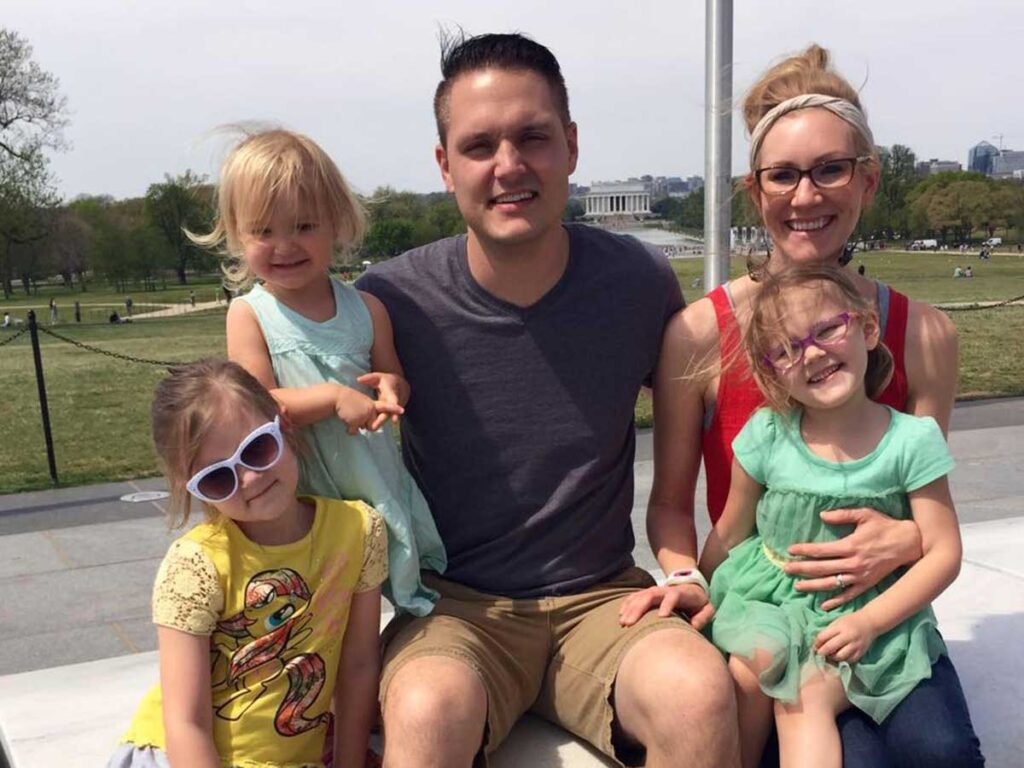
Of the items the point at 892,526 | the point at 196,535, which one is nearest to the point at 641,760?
the point at 892,526

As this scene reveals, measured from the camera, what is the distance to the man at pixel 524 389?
2.77m

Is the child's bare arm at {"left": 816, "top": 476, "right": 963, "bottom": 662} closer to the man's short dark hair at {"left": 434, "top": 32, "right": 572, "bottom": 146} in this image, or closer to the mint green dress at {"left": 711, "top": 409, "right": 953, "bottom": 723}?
the mint green dress at {"left": 711, "top": 409, "right": 953, "bottom": 723}

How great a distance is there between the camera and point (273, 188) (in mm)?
2582

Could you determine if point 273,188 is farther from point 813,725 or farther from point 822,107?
point 813,725

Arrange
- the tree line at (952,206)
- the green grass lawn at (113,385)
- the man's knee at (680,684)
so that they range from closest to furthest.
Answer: the man's knee at (680,684)
the green grass lawn at (113,385)
the tree line at (952,206)

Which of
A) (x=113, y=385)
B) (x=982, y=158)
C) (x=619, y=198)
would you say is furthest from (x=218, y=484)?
(x=982, y=158)

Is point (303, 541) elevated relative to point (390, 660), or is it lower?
elevated

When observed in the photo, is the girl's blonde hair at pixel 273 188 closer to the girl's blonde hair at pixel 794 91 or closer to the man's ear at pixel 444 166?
the man's ear at pixel 444 166

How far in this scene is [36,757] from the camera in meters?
2.88

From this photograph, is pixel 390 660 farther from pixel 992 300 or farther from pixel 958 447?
pixel 992 300

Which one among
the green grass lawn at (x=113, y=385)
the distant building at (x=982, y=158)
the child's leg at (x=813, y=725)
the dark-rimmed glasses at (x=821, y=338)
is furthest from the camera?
the distant building at (x=982, y=158)

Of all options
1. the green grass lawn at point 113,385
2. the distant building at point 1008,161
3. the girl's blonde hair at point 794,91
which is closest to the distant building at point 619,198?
the distant building at point 1008,161

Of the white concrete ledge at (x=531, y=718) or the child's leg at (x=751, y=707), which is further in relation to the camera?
the white concrete ledge at (x=531, y=718)

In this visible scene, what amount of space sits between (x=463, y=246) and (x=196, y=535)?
1.10 meters
